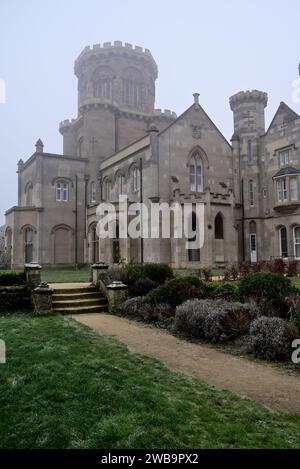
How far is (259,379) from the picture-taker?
602 cm

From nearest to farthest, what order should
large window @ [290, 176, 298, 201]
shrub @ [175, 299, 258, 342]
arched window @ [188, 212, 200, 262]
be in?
1. shrub @ [175, 299, 258, 342]
2. arched window @ [188, 212, 200, 262]
3. large window @ [290, 176, 298, 201]

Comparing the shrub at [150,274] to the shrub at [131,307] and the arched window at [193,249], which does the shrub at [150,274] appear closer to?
the shrub at [131,307]

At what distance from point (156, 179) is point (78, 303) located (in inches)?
695

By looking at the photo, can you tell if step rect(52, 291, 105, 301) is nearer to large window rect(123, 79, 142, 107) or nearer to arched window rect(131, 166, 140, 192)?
arched window rect(131, 166, 140, 192)

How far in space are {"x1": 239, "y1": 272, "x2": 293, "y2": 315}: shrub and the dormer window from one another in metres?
22.0

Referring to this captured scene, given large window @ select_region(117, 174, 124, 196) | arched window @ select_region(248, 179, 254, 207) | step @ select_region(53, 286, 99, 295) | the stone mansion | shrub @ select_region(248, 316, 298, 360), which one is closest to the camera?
shrub @ select_region(248, 316, 298, 360)

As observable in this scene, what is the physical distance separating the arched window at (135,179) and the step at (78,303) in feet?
62.0

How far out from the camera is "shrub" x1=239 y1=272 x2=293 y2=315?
9.76 m

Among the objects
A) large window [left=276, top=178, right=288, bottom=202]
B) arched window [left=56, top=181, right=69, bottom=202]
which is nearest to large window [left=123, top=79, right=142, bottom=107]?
arched window [left=56, top=181, right=69, bottom=202]

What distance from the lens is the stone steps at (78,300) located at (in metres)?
13.0

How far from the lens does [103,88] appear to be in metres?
44.0

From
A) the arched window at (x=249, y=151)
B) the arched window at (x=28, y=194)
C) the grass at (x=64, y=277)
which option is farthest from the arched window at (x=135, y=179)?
the arched window at (x=28, y=194)

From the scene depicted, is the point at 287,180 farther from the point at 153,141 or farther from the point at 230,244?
the point at 153,141

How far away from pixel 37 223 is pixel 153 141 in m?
14.0
